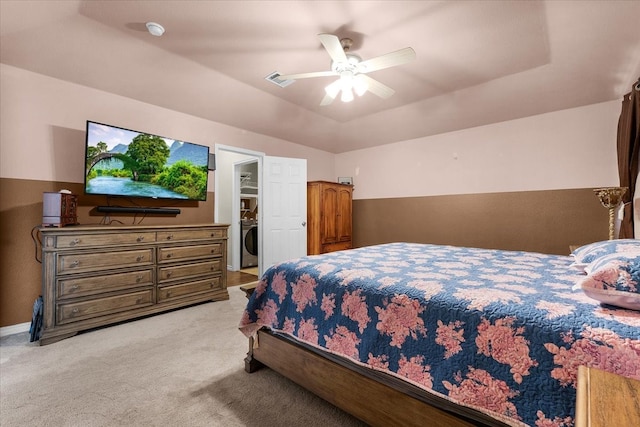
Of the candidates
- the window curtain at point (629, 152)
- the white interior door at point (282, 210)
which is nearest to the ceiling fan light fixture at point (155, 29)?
the white interior door at point (282, 210)

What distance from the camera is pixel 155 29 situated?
2.46 m

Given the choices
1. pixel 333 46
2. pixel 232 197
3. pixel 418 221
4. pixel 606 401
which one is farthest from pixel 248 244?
pixel 606 401

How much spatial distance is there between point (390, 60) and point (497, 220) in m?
2.98

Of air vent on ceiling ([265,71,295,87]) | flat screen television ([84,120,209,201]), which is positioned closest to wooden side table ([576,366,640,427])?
air vent on ceiling ([265,71,295,87])

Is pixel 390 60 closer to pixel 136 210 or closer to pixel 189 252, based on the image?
pixel 189 252

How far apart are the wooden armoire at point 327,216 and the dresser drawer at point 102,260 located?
103 inches

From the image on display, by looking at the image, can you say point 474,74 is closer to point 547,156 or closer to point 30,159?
point 547,156

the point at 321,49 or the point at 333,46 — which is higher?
the point at 321,49

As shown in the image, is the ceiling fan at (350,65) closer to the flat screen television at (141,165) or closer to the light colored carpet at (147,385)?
the flat screen television at (141,165)

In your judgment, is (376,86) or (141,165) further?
(141,165)

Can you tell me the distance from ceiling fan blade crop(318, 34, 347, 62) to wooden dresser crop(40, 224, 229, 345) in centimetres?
236

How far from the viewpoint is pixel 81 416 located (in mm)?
1525

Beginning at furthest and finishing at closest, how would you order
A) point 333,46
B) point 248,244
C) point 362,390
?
1. point 248,244
2. point 333,46
3. point 362,390

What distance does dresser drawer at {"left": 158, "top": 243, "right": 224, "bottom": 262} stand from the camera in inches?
121
